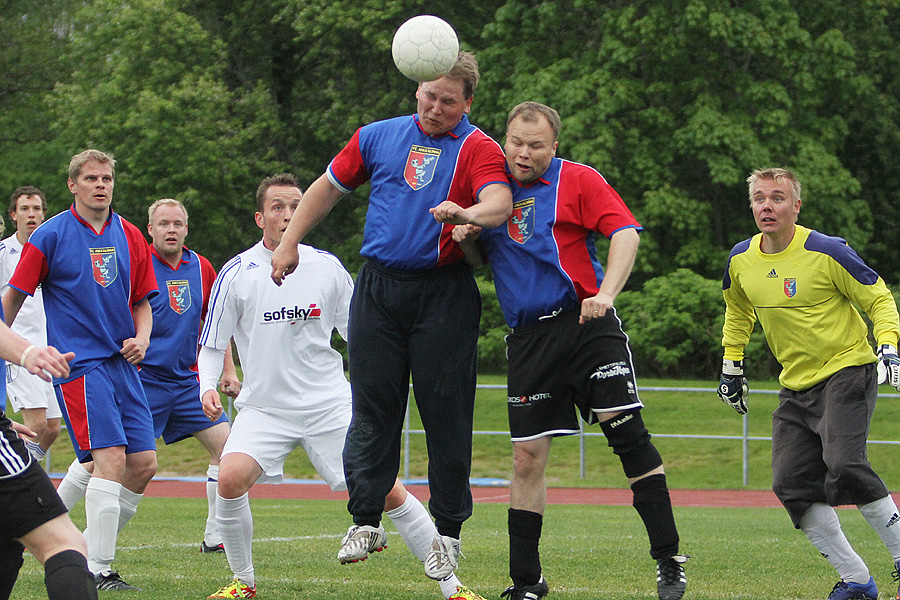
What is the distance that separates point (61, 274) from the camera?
6469mm

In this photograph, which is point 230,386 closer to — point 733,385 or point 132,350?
point 132,350

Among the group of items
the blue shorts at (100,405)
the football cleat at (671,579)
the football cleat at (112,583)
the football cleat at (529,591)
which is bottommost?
the football cleat at (112,583)

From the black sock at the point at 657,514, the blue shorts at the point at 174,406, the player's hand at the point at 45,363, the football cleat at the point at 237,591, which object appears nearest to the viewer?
the player's hand at the point at 45,363

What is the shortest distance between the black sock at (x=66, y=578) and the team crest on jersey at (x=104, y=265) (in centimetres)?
280

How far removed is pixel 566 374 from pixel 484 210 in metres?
1.01

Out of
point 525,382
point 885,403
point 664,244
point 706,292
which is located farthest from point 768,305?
point 664,244

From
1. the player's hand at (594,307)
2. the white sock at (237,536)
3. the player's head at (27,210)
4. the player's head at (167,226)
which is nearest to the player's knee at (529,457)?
the player's hand at (594,307)

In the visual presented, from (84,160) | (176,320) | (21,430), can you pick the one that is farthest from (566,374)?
(176,320)

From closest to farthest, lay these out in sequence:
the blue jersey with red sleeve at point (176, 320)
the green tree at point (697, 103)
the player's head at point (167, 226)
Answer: the blue jersey with red sleeve at point (176, 320) < the player's head at point (167, 226) < the green tree at point (697, 103)

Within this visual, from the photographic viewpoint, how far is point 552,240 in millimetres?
5441

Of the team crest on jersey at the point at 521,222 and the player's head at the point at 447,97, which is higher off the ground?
the player's head at the point at 447,97

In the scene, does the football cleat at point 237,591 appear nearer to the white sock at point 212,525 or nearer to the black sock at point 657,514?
the black sock at point 657,514

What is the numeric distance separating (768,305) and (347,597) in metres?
2.92

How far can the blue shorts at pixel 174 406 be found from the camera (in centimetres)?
814
